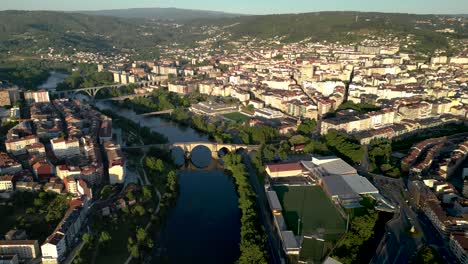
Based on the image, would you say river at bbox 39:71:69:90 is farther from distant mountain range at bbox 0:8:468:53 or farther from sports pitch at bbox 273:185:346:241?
sports pitch at bbox 273:185:346:241

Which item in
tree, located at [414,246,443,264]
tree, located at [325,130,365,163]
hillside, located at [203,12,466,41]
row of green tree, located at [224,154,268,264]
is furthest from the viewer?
hillside, located at [203,12,466,41]

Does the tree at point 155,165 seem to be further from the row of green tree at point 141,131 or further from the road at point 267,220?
the road at point 267,220

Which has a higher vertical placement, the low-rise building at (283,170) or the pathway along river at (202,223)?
the low-rise building at (283,170)

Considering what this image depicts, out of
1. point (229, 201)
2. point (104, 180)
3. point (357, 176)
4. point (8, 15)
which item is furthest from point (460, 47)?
point (8, 15)

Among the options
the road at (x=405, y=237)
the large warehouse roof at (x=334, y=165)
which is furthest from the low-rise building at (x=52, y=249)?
the large warehouse roof at (x=334, y=165)

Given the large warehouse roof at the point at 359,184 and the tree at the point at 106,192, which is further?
the large warehouse roof at the point at 359,184

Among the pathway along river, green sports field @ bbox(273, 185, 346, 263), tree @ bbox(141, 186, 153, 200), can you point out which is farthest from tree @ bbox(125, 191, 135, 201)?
green sports field @ bbox(273, 185, 346, 263)

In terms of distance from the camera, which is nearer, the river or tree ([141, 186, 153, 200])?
tree ([141, 186, 153, 200])

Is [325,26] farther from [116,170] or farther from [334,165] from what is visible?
[116,170]
